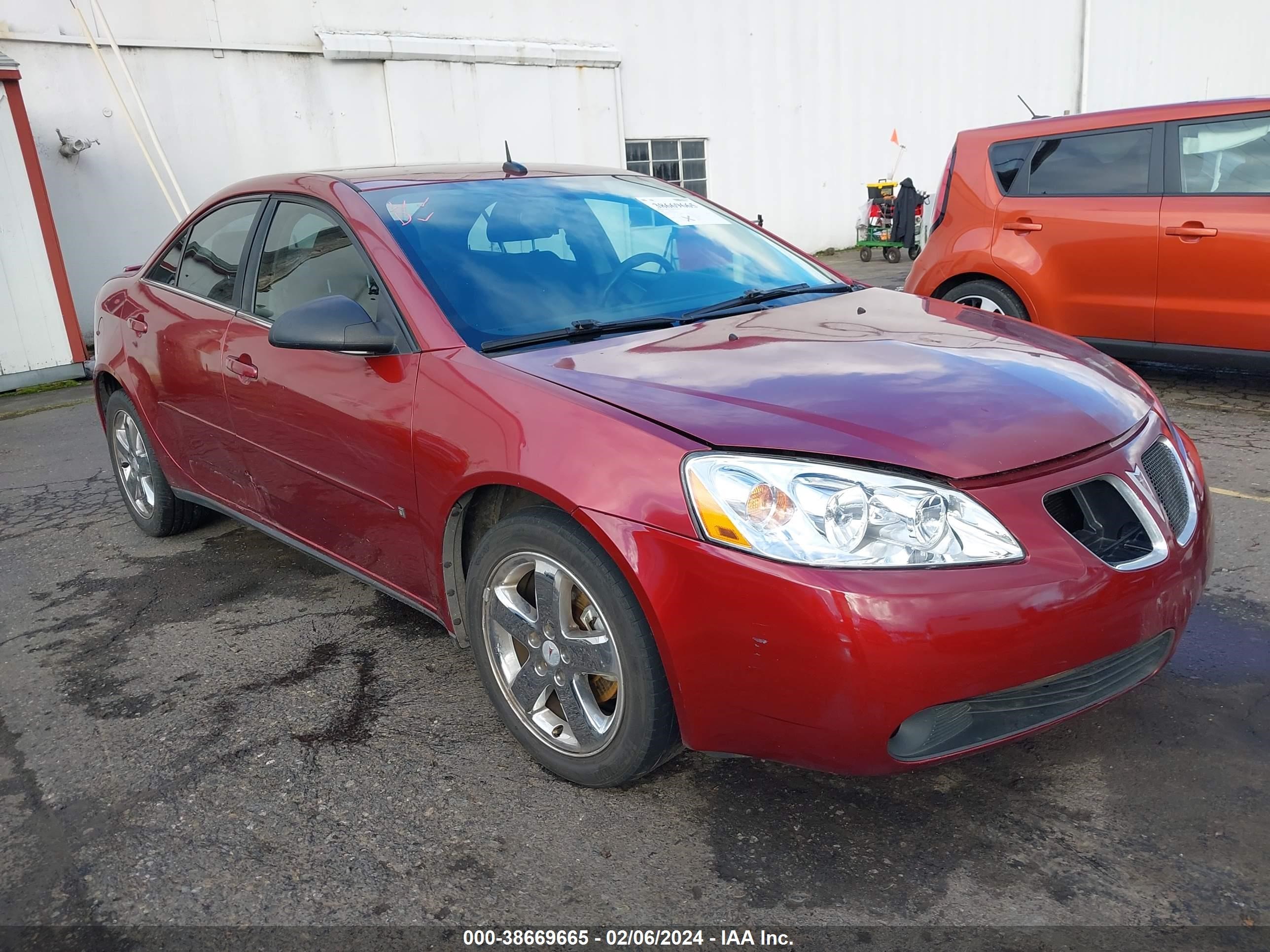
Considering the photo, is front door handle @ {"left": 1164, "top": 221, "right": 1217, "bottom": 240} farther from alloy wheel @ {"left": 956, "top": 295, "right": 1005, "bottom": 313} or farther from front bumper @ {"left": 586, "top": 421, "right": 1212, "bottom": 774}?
front bumper @ {"left": 586, "top": 421, "right": 1212, "bottom": 774}

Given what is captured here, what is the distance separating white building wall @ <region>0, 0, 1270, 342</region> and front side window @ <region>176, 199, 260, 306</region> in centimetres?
731

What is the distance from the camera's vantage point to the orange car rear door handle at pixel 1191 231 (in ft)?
18.5

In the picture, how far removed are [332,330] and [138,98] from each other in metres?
8.15

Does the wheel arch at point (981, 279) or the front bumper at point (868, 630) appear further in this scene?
the wheel arch at point (981, 279)

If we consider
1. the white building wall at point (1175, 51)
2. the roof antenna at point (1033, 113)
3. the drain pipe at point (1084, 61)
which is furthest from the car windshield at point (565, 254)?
the white building wall at point (1175, 51)

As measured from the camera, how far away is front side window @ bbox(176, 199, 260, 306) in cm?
382

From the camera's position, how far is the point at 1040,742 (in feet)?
8.74

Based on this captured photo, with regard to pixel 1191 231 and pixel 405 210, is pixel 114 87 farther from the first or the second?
pixel 1191 231

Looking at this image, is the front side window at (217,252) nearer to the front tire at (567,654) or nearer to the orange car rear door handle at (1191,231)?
the front tire at (567,654)

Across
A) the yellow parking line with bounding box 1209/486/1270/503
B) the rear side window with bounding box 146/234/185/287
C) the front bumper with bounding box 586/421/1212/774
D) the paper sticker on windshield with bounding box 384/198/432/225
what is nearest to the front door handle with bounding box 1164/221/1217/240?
the yellow parking line with bounding box 1209/486/1270/503

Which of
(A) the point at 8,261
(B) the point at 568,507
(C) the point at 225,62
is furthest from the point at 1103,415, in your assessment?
(C) the point at 225,62

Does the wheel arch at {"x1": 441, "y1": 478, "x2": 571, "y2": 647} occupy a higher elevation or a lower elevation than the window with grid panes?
lower

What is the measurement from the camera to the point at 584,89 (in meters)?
13.8

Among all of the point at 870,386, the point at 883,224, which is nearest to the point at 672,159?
the point at 883,224
